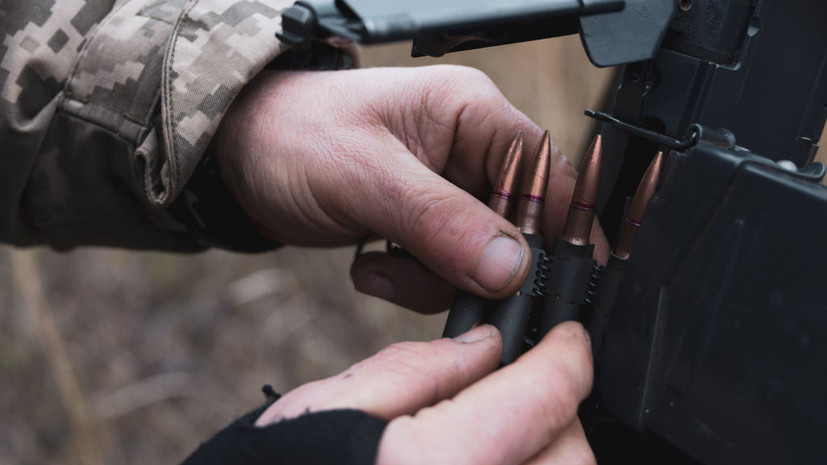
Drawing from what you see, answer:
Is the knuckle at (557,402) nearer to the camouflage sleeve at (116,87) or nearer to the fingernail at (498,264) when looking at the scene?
the fingernail at (498,264)

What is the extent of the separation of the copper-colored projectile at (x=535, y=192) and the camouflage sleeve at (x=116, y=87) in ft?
2.06

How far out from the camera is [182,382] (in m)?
3.28

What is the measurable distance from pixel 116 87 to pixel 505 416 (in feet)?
3.68

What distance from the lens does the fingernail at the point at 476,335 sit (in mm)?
1177

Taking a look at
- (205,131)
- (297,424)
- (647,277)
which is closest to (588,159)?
(647,277)

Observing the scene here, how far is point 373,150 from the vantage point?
4.81 feet

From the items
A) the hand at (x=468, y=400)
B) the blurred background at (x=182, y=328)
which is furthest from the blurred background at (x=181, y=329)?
the hand at (x=468, y=400)

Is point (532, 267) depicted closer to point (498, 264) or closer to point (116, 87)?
point (498, 264)

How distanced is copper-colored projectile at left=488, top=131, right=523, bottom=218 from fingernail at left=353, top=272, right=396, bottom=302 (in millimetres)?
555

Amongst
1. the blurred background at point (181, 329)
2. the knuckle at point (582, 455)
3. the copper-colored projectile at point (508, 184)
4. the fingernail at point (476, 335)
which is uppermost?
the copper-colored projectile at point (508, 184)

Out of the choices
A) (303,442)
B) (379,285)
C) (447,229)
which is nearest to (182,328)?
(379,285)

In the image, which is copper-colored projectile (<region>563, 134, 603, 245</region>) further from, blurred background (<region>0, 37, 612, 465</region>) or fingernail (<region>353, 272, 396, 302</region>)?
blurred background (<region>0, 37, 612, 465</region>)

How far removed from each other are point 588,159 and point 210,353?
8.60ft

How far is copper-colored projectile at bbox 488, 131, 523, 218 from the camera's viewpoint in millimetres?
1371
